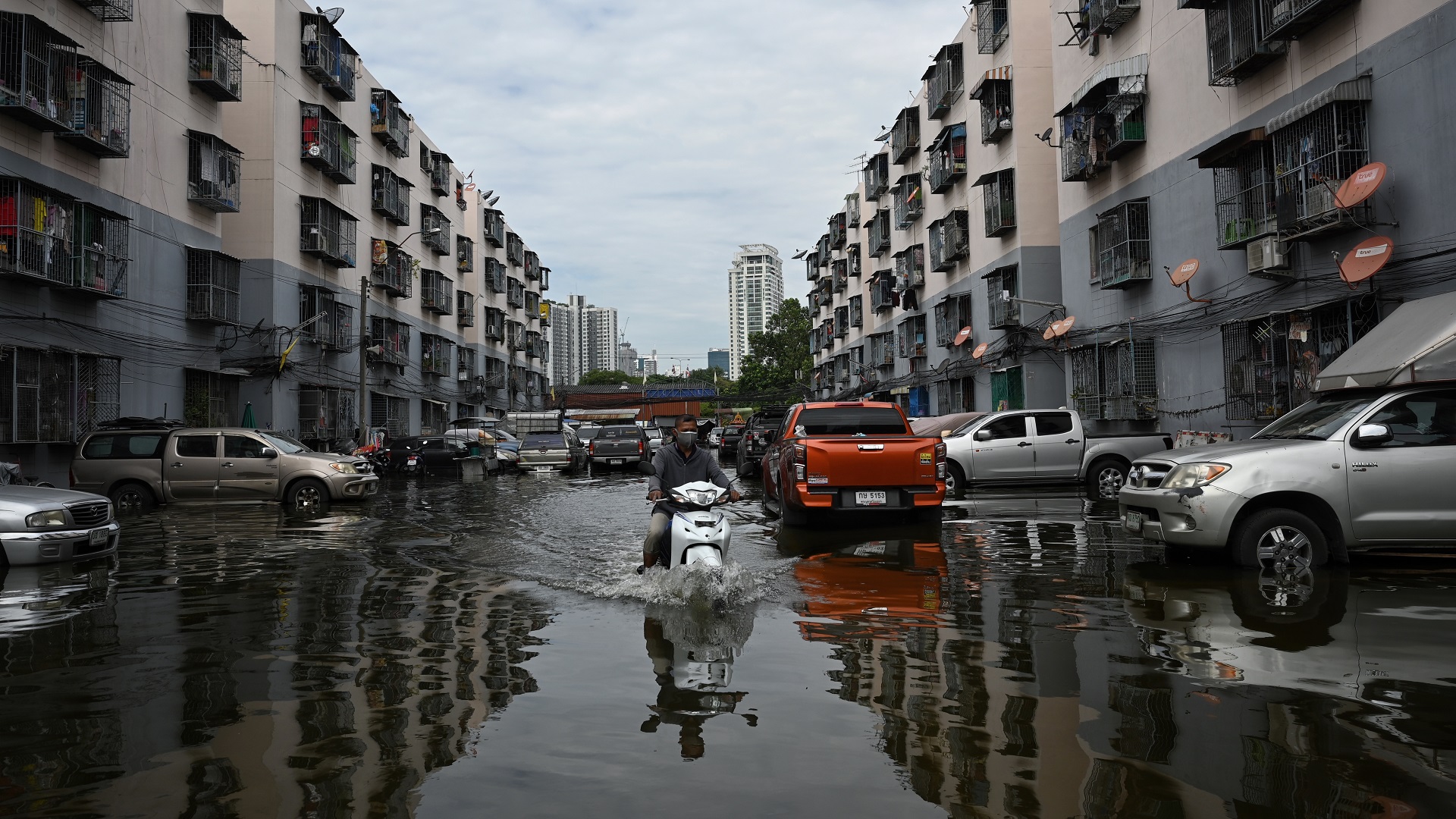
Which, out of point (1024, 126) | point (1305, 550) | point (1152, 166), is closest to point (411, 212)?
point (1024, 126)

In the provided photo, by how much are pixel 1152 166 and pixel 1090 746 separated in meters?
20.2

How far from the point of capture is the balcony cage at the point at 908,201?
41562 millimetres

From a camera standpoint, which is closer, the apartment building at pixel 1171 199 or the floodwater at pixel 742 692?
the floodwater at pixel 742 692

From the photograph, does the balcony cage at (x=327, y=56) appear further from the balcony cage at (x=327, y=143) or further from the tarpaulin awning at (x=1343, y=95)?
the tarpaulin awning at (x=1343, y=95)

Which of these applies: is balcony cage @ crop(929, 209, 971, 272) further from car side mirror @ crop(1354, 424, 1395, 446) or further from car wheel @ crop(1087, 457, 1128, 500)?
car side mirror @ crop(1354, 424, 1395, 446)

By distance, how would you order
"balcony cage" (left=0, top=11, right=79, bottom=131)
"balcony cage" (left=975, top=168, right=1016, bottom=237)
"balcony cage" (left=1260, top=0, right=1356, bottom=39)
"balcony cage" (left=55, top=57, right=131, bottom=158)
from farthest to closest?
"balcony cage" (left=975, top=168, right=1016, bottom=237) < "balcony cage" (left=55, top=57, right=131, bottom=158) < "balcony cage" (left=0, top=11, right=79, bottom=131) < "balcony cage" (left=1260, top=0, right=1356, bottom=39)

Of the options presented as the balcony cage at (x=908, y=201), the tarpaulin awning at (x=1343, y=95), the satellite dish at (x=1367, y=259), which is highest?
the balcony cage at (x=908, y=201)

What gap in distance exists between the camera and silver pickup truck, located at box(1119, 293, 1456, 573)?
28.6ft

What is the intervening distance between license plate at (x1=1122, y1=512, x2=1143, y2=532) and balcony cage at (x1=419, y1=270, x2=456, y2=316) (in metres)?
42.5

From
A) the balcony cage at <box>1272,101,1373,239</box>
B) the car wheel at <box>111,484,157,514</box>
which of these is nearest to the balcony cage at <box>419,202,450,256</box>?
the car wheel at <box>111,484,157,514</box>

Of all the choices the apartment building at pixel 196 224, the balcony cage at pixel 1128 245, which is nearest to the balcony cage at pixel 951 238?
the balcony cage at pixel 1128 245

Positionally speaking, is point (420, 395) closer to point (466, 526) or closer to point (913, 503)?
point (466, 526)

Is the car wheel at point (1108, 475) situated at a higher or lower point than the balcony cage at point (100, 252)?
lower

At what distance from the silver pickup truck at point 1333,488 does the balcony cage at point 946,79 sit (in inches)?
1135
